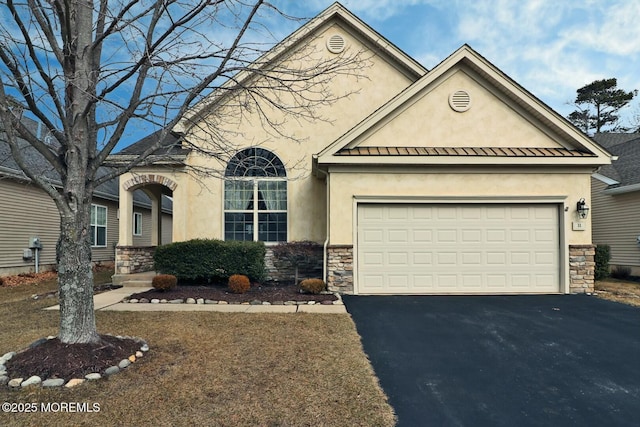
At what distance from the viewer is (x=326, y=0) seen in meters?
6.58

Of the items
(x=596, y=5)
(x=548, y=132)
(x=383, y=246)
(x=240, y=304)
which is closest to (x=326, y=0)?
(x=383, y=246)

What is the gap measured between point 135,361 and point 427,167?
300 inches

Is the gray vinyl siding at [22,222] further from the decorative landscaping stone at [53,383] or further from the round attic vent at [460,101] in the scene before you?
the round attic vent at [460,101]

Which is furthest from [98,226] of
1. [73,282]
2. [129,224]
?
[73,282]

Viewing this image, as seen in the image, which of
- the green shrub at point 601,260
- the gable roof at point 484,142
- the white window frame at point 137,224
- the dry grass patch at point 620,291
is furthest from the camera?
the white window frame at point 137,224

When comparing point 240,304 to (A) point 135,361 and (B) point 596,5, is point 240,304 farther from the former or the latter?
(B) point 596,5

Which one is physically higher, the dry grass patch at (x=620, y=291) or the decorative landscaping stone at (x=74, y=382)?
the decorative landscaping stone at (x=74, y=382)

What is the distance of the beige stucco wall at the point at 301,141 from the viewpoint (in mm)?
11711

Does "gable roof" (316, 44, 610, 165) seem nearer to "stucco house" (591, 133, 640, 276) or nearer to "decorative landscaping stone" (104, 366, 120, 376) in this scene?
"stucco house" (591, 133, 640, 276)

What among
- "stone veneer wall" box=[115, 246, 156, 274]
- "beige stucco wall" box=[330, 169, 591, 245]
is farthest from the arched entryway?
Result: "beige stucco wall" box=[330, 169, 591, 245]

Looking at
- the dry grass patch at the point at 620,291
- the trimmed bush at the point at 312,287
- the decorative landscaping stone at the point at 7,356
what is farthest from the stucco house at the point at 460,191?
the decorative landscaping stone at the point at 7,356

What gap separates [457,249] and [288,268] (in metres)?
4.87

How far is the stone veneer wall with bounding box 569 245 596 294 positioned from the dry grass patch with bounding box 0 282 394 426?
6618 millimetres

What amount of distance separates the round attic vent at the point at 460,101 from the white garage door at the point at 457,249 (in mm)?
2594
